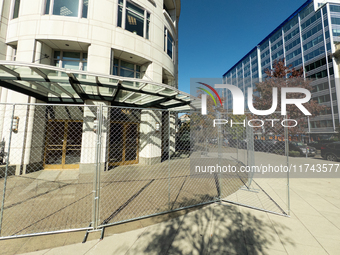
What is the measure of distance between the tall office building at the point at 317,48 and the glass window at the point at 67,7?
2962 cm

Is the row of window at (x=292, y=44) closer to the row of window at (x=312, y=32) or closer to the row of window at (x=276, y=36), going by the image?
the row of window at (x=312, y=32)

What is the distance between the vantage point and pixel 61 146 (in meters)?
8.43

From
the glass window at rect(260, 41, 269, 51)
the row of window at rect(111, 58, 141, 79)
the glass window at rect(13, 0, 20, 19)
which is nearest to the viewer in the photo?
the glass window at rect(13, 0, 20, 19)

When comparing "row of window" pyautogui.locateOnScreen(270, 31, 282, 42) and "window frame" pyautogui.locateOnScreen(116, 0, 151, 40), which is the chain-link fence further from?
"row of window" pyautogui.locateOnScreen(270, 31, 282, 42)

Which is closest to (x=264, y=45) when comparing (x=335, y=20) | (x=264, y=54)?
(x=264, y=54)

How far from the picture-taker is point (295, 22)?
144 ft

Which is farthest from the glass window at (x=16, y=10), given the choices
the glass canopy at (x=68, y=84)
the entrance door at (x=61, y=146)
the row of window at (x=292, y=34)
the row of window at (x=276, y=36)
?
the row of window at (x=276, y=36)

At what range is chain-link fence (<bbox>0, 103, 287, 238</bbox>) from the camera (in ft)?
11.6

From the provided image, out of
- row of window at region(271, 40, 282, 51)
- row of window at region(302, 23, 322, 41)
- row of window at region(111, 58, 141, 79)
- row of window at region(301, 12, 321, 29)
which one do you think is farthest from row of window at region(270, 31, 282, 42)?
row of window at region(111, 58, 141, 79)

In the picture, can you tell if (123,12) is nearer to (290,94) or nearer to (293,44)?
Answer: (290,94)

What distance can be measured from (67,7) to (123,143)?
804 cm

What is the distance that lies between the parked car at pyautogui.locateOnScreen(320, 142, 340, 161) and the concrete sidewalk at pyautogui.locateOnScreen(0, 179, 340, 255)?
34.8ft

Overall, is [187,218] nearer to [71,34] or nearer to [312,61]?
[71,34]

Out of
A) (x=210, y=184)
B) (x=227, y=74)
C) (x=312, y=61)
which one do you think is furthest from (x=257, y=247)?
(x=227, y=74)
